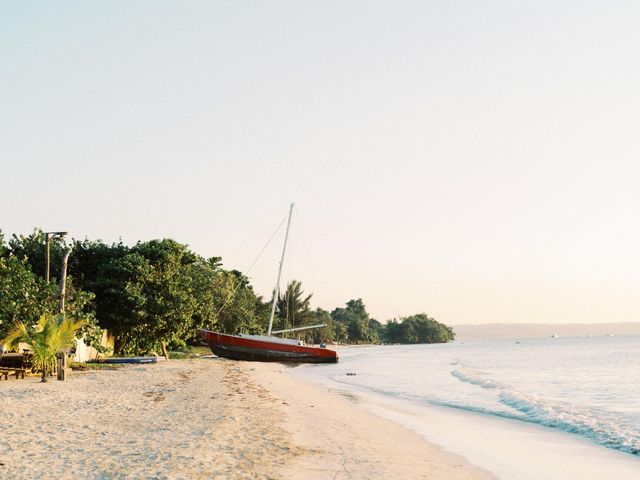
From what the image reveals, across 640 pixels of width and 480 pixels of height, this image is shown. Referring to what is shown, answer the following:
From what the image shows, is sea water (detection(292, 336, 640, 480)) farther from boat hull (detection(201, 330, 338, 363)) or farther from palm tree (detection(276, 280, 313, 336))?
palm tree (detection(276, 280, 313, 336))

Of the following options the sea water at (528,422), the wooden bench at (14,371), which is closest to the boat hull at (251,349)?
the sea water at (528,422)

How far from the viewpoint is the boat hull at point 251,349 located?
54.8m

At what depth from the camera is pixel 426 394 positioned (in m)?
29.6

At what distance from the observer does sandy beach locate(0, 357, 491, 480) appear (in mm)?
9414

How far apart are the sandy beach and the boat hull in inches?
1332

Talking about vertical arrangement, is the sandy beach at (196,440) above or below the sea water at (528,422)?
above

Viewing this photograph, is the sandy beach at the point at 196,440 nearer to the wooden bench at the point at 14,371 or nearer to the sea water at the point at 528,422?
the sea water at the point at 528,422

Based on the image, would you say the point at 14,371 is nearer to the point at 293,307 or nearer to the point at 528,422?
the point at 528,422

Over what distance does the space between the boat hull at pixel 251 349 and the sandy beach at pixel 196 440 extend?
33832 millimetres

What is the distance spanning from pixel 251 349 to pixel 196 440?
43741mm

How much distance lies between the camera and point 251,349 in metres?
54.8

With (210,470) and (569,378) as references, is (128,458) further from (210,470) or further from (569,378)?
(569,378)

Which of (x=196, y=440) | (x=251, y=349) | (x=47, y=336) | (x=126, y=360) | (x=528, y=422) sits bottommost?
(x=528, y=422)

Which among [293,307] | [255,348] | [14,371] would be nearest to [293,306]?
[293,307]
